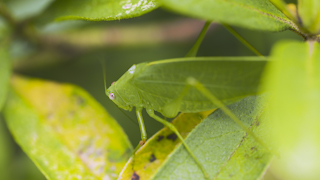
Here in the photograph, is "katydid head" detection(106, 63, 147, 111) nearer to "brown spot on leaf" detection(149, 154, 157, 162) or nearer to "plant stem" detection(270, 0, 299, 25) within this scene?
"brown spot on leaf" detection(149, 154, 157, 162)

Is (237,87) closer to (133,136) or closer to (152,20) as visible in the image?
(133,136)

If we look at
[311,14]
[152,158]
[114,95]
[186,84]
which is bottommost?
[152,158]

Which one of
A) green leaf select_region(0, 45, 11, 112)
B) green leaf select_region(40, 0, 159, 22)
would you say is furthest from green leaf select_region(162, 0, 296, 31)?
green leaf select_region(0, 45, 11, 112)

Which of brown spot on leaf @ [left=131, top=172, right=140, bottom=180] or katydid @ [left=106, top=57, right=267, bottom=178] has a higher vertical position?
katydid @ [left=106, top=57, right=267, bottom=178]

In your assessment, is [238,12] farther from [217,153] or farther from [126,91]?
[126,91]

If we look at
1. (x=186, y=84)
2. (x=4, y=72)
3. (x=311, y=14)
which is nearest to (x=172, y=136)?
(x=186, y=84)

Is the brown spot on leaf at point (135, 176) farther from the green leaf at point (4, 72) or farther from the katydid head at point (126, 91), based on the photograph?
the green leaf at point (4, 72)
